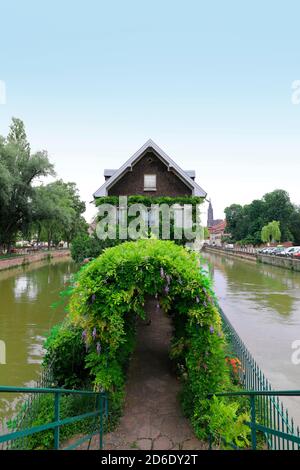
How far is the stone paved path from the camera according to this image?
5.39 metres

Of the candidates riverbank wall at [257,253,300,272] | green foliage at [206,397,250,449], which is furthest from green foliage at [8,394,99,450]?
riverbank wall at [257,253,300,272]

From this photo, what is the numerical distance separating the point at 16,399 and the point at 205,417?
4994mm

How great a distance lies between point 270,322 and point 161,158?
600 inches

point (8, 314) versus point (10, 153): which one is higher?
point (10, 153)

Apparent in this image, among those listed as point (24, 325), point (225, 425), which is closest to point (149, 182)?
point (24, 325)

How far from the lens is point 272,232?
78250mm

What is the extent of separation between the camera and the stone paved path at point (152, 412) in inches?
212

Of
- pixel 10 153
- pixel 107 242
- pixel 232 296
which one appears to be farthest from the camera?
pixel 10 153

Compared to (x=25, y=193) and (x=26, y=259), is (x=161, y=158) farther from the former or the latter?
(x=26, y=259)
